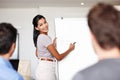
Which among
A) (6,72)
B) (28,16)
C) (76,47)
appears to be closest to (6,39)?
(6,72)

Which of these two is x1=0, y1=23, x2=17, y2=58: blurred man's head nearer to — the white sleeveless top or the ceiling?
the white sleeveless top

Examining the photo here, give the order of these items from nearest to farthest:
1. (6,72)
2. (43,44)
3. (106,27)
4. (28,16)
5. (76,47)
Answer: (106,27)
(6,72)
(43,44)
(76,47)
(28,16)

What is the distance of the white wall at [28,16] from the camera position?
529cm

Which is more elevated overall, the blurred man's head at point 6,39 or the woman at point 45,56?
the blurred man's head at point 6,39

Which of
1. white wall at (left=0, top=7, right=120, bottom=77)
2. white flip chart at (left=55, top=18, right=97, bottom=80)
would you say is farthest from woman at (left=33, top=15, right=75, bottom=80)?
white wall at (left=0, top=7, right=120, bottom=77)

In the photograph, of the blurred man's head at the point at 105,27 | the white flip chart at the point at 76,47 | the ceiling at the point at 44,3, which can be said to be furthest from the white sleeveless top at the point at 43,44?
the ceiling at the point at 44,3

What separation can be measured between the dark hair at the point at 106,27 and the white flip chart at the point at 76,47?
8.11ft

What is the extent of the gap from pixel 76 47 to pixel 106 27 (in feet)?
8.49

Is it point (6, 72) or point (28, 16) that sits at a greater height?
point (28, 16)

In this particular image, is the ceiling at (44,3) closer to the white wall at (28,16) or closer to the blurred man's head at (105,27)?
the white wall at (28,16)

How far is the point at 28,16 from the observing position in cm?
534

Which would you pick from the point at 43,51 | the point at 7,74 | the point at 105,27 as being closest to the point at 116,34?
the point at 105,27

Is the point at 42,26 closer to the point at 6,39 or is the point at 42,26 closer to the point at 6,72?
the point at 6,39

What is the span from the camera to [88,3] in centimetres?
511
